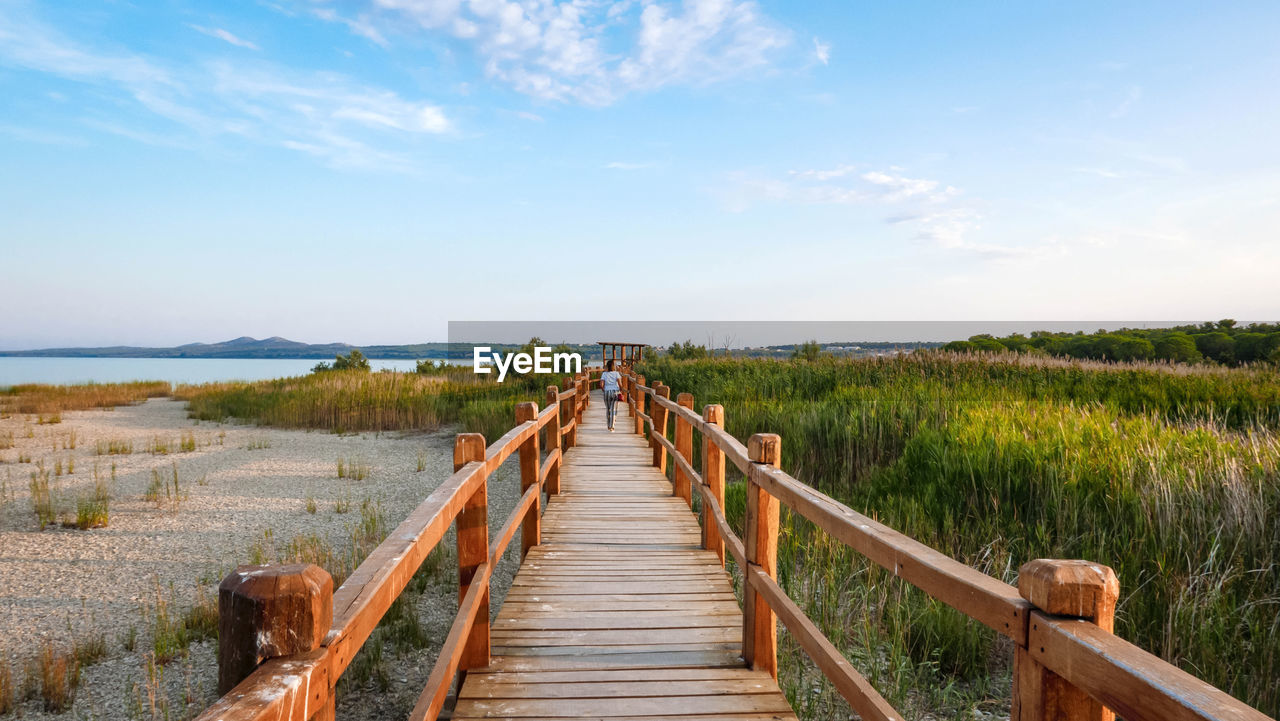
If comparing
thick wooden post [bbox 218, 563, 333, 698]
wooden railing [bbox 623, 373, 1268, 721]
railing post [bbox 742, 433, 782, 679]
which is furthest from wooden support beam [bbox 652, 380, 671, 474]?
thick wooden post [bbox 218, 563, 333, 698]

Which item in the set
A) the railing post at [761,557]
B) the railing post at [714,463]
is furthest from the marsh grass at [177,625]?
the railing post at [761,557]

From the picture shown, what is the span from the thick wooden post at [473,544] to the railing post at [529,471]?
54.9 inches

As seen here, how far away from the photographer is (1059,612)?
4.13ft

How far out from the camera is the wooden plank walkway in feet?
9.53

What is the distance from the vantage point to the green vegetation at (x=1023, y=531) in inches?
153

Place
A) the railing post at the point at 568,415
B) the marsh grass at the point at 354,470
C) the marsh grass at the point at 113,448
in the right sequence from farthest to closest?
1. the marsh grass at the point at 113,448
2. the marsh grass at the point at 354,470
3. the railing post at the point at 568,415

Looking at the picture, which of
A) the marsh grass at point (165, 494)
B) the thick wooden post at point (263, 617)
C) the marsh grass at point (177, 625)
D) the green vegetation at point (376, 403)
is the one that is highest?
the thick wooden post at point (263, 617)

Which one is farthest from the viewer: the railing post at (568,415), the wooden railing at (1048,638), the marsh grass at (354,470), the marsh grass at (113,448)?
the marsh grass at (113,448)

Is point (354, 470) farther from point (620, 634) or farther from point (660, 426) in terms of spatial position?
point (620, 634)

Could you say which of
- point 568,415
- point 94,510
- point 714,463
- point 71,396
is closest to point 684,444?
point 714,463

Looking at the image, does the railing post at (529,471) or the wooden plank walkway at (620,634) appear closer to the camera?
the wooden plank walkway at (620,634)

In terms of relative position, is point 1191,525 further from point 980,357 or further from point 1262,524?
point 980,357

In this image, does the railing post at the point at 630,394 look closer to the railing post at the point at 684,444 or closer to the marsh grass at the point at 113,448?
the railing post at the point at 684,444
